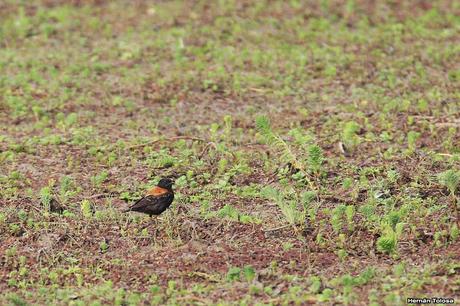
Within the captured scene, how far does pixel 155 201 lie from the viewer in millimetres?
7957

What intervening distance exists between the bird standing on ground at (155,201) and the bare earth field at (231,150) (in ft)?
0.35

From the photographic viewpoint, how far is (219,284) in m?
7.04

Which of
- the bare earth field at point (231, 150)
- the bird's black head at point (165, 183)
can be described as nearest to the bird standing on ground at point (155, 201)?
the bird's black head at point (165, 183)

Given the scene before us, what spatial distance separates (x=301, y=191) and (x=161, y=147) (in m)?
1.82

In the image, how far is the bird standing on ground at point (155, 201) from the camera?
7.97m

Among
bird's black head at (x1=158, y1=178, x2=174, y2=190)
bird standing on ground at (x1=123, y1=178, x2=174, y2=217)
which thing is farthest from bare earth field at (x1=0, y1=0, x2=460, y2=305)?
bird's black head at (x1=158, y1=178, x2=174, y2=190)

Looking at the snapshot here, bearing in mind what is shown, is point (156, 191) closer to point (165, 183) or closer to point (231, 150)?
point (165, 183)

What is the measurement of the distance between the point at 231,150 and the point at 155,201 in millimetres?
2028

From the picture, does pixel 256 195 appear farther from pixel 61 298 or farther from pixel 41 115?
pixel 41 115

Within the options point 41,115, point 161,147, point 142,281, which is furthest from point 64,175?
point 142,281

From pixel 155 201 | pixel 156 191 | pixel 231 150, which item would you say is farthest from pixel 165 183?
pixel 231 150

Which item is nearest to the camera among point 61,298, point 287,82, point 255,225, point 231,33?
point 61,298

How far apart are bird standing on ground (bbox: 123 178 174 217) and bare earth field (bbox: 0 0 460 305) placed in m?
0.11

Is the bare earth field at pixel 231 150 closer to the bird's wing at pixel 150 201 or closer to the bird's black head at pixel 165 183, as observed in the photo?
the bird's wing at pixel 150 201
